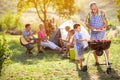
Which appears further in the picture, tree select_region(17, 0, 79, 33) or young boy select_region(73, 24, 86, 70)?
tree select_region(17, 0, 79, 33)

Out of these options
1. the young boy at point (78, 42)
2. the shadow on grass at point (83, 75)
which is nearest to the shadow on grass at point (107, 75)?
the shadow on grass at point (83, 75)

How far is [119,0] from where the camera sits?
16547mm

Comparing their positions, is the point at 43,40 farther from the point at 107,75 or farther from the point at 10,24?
the point at 10,24

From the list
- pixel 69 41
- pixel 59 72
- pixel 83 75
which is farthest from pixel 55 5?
pixel 83 75

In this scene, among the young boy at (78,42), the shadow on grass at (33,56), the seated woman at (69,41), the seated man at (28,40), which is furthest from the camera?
the seated man at (28,40)

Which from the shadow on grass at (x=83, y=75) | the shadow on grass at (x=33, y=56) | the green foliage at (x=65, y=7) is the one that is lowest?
the shadow on grass at (x=33, y=56)

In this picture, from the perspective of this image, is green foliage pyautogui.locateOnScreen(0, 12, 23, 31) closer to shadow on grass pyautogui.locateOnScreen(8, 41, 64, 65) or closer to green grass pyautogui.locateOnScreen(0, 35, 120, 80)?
shadow on grass pyautogui.locateOnScreen(8, 41, 64, 65)

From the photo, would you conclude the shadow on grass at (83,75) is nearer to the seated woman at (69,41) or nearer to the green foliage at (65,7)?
the seated woman at (69,41)

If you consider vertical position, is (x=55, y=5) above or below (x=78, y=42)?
above

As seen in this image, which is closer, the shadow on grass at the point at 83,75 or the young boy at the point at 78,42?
the shadow on grass at the point at 83,75

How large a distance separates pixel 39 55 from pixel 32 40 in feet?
2.69

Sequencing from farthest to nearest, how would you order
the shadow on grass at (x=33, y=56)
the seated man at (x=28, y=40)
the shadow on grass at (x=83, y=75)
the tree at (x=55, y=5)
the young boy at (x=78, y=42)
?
the tree at (x=55, y=5) < the seated man at (x=28, y=40) < the shadow on grass at (x=33, y=56) < the young boy at (x=78, y=42) < the shadow on grass at (x=83, y=75)

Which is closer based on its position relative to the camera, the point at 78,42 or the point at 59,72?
the point at 59,72

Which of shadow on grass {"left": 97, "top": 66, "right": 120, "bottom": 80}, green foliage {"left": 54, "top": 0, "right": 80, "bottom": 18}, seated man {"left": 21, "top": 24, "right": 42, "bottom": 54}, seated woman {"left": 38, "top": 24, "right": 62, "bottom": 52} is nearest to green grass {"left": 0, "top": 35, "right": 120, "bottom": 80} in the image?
shadow on grass {"left": 97, "top": 66, "right": 120, "bottom": 80}
